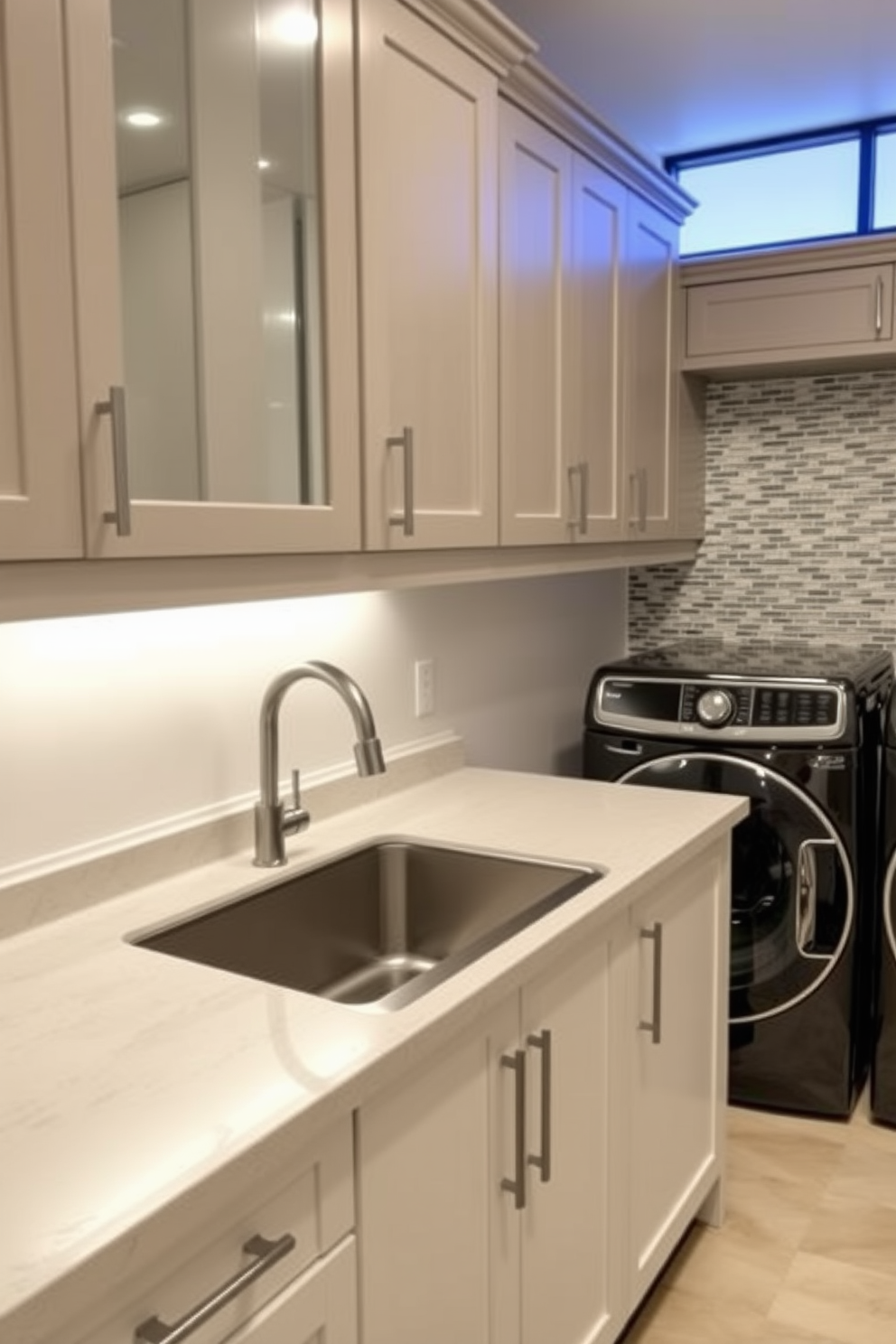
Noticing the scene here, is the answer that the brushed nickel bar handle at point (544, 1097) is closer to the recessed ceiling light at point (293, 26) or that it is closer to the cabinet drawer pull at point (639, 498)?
the recessed ceiling light at point (293, 26)

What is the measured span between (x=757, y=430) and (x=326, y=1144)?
2.66 metres

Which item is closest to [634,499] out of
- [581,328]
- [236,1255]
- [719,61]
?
[581,328]

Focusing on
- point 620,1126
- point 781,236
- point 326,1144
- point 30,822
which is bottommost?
point 620,1126

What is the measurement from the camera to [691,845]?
1925mm

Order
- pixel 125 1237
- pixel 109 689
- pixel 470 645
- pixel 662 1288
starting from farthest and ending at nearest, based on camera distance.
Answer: pixel 470 645
pixel 662 1288
pixel 109 689
pixel 125 1237

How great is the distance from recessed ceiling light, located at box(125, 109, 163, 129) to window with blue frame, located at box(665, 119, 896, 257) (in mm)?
2313

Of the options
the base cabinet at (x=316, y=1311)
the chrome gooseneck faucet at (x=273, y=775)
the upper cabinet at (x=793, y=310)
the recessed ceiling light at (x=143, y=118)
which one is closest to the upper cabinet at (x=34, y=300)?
the recessed ceiling light at (x=143, y=118)

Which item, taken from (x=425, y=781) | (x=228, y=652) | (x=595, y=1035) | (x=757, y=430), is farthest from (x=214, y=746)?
(x=757, y=430)

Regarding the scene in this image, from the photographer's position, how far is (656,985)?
6.10 feet

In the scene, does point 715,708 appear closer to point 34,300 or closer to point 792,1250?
point 792,1250

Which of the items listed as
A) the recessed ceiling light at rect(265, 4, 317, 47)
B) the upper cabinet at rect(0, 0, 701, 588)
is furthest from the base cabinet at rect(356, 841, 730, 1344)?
the recessed ceiling light at rect(265, 4, 317, 47)

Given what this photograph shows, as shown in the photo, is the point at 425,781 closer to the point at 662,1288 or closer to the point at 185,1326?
the point at 662,1288

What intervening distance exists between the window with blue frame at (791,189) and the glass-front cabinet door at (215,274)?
2.04 meters

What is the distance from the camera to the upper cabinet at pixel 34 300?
1124mm
